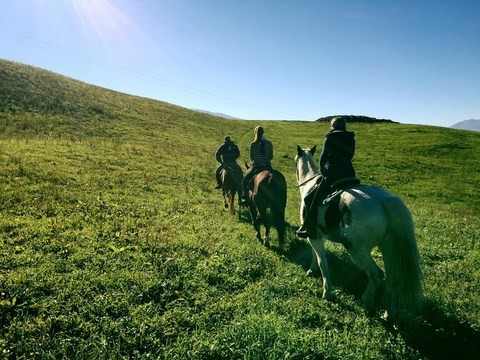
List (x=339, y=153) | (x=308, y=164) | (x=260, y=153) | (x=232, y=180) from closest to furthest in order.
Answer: (x=339, y=153) < (x=308, y=164) < (x=260, y=153) < (x=232, y=180)

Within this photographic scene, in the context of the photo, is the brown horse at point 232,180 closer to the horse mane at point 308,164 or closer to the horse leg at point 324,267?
the horse mane at point 308,164

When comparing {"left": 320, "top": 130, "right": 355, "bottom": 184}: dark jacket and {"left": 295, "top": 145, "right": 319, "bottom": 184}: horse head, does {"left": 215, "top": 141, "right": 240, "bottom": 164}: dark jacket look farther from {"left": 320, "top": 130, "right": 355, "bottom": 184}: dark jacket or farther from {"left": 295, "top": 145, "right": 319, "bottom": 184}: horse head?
{"left": 320, "top": 130, "right": 355, "bottom": 184}: dark jacket

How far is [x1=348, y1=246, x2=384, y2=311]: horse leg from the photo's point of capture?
262 inches

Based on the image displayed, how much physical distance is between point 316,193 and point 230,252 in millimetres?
3665

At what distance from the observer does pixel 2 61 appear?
44.0m

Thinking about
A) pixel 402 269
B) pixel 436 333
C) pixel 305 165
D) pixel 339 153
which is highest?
pixel 339 153

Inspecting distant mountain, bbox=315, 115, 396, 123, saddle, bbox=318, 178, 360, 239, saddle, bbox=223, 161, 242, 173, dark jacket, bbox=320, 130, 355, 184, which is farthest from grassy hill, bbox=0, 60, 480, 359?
distant mountain, bbox=315, 115, 396, 123

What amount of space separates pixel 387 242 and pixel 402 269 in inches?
23.0

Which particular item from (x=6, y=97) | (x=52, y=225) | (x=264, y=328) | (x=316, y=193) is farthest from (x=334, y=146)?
(x=6, y=97)

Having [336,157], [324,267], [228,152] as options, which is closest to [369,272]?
[324,267]

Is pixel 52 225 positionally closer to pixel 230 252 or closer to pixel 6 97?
pixel 230 252

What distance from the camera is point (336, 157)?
290 inches

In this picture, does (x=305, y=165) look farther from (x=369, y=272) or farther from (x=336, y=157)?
(x=369, y=272)

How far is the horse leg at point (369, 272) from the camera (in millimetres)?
6645
